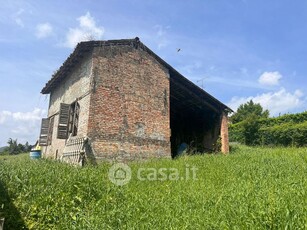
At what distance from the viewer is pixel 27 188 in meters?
5.98

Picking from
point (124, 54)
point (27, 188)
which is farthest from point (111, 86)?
point (27, 188)

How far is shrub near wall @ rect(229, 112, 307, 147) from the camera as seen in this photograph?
18.5 metres

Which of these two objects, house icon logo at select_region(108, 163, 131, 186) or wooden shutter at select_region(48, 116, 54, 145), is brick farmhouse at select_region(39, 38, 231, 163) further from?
house icon logo at select_region(108, 163, 131, 186)

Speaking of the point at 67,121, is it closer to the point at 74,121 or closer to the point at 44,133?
the point at 74,121

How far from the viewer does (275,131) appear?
19812 millimetres

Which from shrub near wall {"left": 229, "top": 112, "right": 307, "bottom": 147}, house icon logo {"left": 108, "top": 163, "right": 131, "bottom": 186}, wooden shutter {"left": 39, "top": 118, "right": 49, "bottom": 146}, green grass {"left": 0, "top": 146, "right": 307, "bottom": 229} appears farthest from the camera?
shrub near wall {"left": 229, "top": 112, "right": 307, "bottom": 147}

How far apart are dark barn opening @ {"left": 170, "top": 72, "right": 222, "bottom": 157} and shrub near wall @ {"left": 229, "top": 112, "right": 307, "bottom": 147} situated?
5966mm

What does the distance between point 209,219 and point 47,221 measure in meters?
3.12

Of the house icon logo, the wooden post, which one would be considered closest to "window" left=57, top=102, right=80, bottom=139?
the house icon logo

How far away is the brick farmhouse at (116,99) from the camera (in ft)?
34.5

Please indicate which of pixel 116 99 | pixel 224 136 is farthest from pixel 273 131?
pixel 116 99

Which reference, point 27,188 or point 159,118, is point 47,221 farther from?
point 159,118

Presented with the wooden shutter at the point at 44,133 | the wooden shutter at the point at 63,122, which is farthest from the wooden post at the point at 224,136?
the wooden shutter at the point at 44,133

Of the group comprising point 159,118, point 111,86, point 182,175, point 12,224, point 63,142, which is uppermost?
point 111,86
